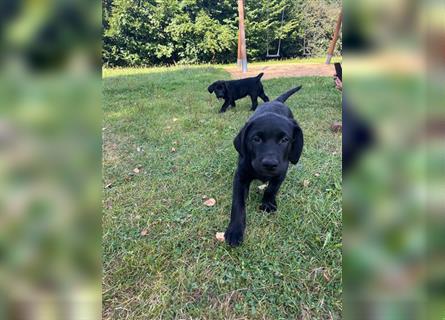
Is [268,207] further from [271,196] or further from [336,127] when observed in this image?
[336,127]

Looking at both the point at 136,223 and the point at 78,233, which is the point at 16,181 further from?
the point at 136,223

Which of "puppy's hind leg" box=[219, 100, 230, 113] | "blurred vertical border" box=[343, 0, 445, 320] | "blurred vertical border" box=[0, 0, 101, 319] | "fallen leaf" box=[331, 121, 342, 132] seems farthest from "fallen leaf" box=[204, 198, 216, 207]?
"puppy's hind leg" box=[219, 100, 230, 113]

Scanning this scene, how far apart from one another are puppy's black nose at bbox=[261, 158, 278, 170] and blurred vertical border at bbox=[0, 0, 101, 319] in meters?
1.80

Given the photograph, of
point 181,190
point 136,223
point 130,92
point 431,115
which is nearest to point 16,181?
point 431,115

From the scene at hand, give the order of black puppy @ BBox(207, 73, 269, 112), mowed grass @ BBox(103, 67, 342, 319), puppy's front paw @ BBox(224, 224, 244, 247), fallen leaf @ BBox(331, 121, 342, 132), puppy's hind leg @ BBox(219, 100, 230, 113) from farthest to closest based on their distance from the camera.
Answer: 1. black puppy @ BBox(207, 73, 269, 112)
2. puppy's hind leg @ BBox(219, 100, 230, 113)
3. fallen leaf @ BBox(331, 121, 342, 132)
4. puppy's front paw @ BBox(224, 224, 244, 247)
5. mowed grass @ BBox(103, 67, 342, 319)

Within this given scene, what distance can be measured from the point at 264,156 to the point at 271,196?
44cm

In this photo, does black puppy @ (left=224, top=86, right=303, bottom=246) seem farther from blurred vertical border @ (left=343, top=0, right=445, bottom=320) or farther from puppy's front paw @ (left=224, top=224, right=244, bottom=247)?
blurred vertical border @ (left=343, top=0, right=445, bottom=320)

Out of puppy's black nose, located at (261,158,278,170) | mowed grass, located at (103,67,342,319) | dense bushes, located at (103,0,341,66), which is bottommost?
mowed grass, located at (103,67,342,319)

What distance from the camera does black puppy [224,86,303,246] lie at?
2391 millimetres

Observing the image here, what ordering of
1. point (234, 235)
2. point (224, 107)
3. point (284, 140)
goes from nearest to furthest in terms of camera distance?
point (234, 235) → point (284, 140) → point (224, 107)

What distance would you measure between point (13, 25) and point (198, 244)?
1.93 metres

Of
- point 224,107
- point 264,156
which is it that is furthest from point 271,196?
point 224,107

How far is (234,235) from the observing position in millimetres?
2246

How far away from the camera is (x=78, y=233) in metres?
0.62
